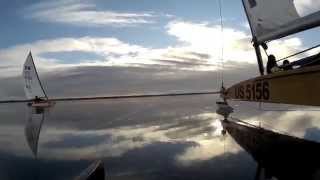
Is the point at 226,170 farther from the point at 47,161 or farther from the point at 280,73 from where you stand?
the point at 47,161

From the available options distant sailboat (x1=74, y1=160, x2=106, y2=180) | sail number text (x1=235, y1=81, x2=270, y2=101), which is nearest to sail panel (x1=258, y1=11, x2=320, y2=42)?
sail number text (x1=235, y1=81, x2=270, y2=101)

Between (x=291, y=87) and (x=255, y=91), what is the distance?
11.9ft

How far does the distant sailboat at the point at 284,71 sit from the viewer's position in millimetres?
11117

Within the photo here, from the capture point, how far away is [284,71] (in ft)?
40.4

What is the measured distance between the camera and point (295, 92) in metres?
11.7

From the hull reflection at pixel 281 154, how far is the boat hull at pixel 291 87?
58.2 inches

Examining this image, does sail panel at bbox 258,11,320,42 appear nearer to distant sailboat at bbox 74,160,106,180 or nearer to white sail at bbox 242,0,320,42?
white sail at bbox 242,0,320,42

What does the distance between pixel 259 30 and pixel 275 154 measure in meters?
4.10

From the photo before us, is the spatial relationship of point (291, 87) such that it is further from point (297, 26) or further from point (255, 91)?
point (255, 91)

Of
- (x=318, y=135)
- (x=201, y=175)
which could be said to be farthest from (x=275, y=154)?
(x=318, y=135)

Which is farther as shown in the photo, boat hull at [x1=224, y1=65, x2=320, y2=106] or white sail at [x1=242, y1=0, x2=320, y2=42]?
white sail at [x1=242, y1=0, x2=320, y2=42]

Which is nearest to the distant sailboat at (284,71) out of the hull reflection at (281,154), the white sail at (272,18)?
the white sail at (272,18)

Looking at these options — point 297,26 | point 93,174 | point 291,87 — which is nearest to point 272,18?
point 297,26

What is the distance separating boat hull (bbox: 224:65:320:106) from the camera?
1095 cm
